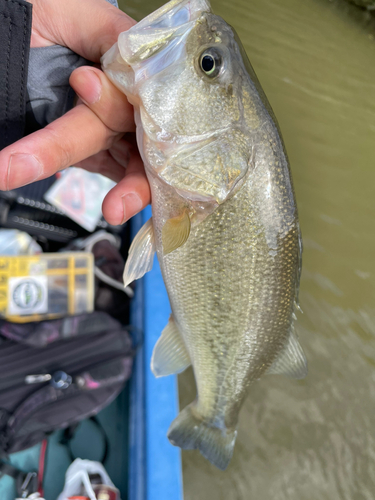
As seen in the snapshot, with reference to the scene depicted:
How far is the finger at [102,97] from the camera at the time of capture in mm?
631

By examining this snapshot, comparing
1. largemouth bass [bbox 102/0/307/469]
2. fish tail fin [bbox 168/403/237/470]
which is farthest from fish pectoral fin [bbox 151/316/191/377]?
fish tail fin [bbox 168/403/237/470]

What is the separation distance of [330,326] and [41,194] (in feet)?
6.22

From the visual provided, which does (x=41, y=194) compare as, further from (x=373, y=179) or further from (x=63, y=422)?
(x=373, y=179)

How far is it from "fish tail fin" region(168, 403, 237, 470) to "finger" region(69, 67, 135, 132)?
2.94ft

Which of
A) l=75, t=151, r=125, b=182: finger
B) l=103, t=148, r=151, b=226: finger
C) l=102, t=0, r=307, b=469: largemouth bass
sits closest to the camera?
l=102, t=0, r=307, b=469: largemouth bass

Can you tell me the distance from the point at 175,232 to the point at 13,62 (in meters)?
0.49

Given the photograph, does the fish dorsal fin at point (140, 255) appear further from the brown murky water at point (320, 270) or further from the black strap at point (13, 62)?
the brown murky water at point (320, 270)

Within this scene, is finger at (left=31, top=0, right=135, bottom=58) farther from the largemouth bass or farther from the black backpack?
the black backpack

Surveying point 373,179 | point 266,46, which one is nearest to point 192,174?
point 373,179

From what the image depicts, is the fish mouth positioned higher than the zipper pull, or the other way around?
the fish mouth

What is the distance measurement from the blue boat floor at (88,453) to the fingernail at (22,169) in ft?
3.88

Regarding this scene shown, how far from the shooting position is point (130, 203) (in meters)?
0.74

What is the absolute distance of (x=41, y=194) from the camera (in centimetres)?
162

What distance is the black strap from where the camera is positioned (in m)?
0.62
